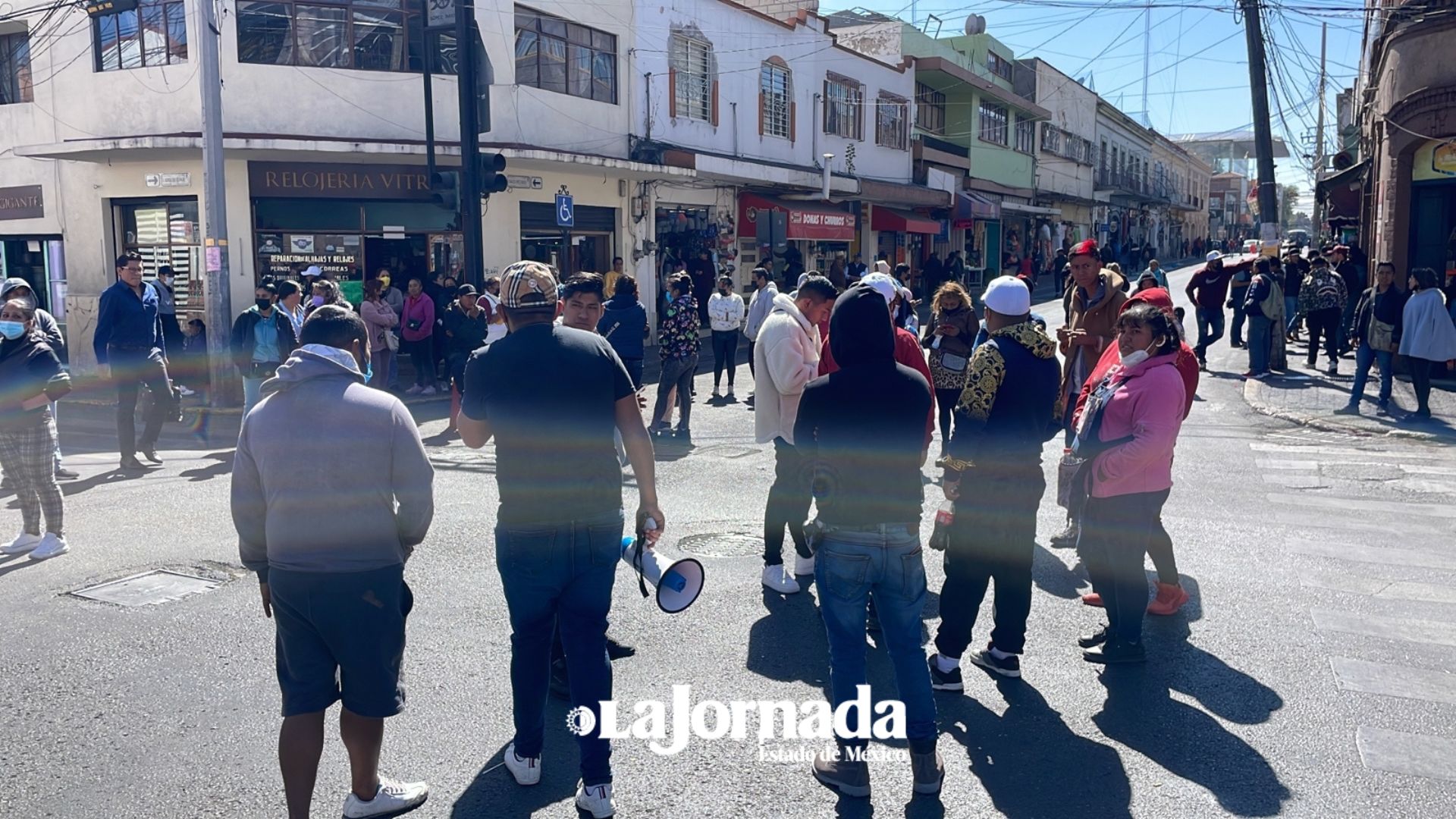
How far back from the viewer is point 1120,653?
16.8ft

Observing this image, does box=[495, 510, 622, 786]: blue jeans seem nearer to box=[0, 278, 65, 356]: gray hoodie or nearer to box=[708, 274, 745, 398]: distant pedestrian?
box=[0, 278, 65, 356]: gray hoodie

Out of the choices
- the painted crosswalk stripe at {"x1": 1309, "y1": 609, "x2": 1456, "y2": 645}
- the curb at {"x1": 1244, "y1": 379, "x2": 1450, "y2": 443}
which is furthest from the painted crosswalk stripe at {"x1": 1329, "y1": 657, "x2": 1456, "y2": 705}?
the curb at {"x1": 1244, "y1": 379, "x2": 1450, "y2": 443}

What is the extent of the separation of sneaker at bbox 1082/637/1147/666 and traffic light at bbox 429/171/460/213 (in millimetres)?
11324

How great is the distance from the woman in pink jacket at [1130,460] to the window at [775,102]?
21658 mm

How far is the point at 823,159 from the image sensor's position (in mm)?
27922

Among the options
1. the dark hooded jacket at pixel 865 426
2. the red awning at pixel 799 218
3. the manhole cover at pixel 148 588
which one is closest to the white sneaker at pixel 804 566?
the dark hooded jacket at pixel 865 426

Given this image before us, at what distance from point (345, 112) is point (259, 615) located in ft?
44.1

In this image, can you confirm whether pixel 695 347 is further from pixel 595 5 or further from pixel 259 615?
pixel 595 5

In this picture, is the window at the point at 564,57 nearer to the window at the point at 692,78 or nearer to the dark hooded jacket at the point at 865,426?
the window at the point at 692,78

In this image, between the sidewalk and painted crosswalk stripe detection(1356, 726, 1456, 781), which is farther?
the sidewalk

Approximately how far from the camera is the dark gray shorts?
11.4ft

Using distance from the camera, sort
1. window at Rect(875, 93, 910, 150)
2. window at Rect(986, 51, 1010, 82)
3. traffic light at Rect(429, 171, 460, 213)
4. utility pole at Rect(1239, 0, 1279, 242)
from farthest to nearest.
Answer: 1. window at Rect(986, 51, 1010, 82)
2. window at Rect(875, 93, 910, 150)
3. utility pole at Rect(1239, 0, 1279, 242)
4. traffic light at Rect(429, 171, 460, 213)

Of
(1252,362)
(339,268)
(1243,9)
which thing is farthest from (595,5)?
(1252,362)

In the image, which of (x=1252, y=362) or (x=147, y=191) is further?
(x=147, y=191)
